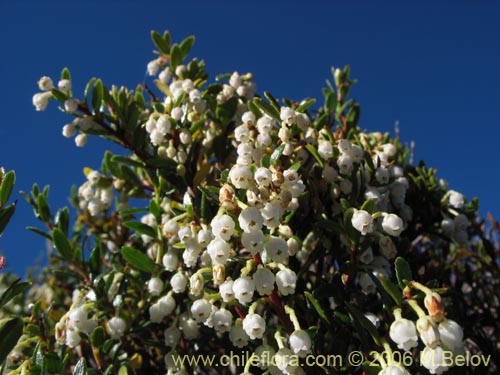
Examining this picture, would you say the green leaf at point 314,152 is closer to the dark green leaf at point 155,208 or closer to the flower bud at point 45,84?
the dark green leaf at point 155,208

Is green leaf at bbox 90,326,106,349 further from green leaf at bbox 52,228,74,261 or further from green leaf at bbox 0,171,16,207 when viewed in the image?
green leaf at bbox 0,171,16,207

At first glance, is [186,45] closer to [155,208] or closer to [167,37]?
[167,37]

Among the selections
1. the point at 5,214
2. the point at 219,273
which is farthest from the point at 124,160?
the point at 219,273

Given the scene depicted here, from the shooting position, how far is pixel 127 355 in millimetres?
1899

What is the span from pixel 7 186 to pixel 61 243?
0.54m

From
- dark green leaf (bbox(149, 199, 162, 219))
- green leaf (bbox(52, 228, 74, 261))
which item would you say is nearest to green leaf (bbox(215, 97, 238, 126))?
dark green leaf (bbox(149, 199, 162, 219))

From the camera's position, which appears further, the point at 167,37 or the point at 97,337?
the point at 167,37

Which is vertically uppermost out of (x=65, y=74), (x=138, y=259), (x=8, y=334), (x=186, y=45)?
(x=186, y=45)

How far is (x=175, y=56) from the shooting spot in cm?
216

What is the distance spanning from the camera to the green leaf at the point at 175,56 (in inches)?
84.7

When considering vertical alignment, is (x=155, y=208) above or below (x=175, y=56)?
below

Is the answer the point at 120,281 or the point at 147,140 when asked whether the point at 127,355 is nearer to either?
the point at 120,281

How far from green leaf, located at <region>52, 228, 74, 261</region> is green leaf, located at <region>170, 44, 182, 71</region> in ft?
2.96

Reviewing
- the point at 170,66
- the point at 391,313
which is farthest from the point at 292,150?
the point at 170,66
